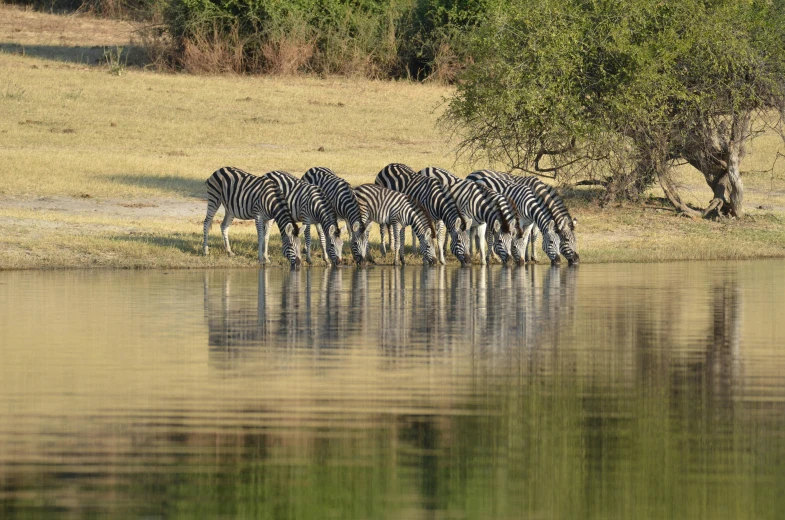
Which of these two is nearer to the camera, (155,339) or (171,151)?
(155,339)

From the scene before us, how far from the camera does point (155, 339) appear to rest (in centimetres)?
1445

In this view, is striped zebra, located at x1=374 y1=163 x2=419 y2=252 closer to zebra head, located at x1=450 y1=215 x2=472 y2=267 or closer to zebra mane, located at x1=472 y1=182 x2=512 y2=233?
zebra mane, located at x1=472 y1=182 x2=512 y2=233

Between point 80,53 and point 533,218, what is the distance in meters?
31.6

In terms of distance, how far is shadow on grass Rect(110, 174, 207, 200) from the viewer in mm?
32594

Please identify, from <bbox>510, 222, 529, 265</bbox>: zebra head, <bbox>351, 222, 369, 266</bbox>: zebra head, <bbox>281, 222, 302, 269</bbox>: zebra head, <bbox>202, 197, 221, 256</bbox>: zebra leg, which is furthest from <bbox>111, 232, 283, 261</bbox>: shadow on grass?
<bbox>510, 222, 529, 265</bbox>: zebra head

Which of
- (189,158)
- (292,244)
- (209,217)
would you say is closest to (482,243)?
(292,244)

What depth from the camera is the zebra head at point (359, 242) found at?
79.7 ft

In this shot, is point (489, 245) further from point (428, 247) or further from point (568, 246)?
point (428, 247)

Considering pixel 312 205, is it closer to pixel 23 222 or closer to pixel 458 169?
Result: pixel 23 222

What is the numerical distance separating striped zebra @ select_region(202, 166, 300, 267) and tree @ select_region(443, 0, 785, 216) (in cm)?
613

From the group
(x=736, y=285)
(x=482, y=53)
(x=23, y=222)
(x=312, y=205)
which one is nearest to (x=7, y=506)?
(x=736, y=285)

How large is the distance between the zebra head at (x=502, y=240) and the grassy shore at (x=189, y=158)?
2.07m

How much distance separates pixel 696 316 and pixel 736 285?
171 inches

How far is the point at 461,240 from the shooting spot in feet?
81.1
